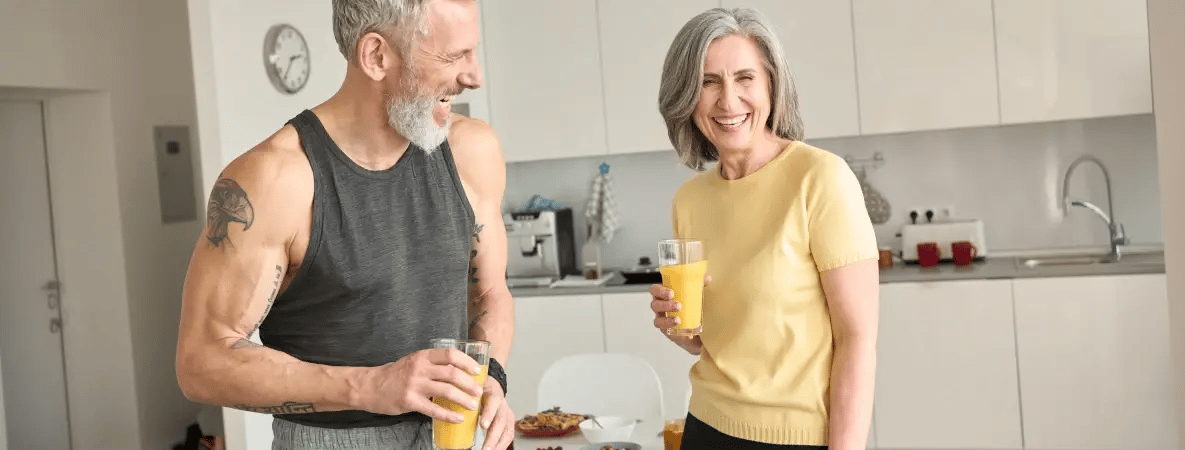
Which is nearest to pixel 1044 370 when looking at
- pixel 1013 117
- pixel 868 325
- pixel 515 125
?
pixel 1013 117

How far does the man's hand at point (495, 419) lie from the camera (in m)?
1.65

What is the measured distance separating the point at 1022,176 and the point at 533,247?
225cm

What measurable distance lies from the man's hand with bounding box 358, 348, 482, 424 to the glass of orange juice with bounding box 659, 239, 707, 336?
19.5 inches

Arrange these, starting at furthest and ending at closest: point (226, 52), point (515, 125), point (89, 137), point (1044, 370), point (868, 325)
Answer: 1. point (89, 137)
2. point (515, 125)
3. point (1044, 370)
4. point (226, 52)
5. point (868, 325)

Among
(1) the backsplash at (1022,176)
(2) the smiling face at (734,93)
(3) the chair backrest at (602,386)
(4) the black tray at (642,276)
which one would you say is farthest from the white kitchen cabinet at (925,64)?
(2) the smiling face at (734,93)

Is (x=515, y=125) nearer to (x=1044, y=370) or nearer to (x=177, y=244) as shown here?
(x=177, y=244)

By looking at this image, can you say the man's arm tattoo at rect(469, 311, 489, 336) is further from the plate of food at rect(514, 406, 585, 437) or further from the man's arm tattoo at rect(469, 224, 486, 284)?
the plate of food at rect(514, 406, 585, 437)

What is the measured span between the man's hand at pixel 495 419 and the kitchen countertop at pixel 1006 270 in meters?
3.18

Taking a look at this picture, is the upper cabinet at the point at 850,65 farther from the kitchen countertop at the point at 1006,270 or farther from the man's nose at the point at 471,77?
the man's nose at the point at 471,77

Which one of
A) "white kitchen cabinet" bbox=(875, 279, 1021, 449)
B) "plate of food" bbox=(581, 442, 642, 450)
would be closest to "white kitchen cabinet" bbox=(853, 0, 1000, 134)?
"white kitchen cabinet" bbox=(875, 279, 1021, 449)

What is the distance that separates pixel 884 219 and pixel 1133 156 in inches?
42.9

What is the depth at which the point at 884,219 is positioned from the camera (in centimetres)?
529

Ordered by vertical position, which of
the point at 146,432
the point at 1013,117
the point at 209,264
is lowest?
the point at 146,432

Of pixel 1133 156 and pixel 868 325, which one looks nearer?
pixel 868 325
